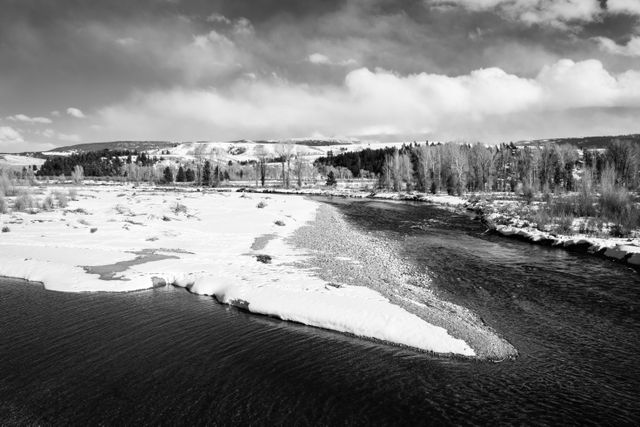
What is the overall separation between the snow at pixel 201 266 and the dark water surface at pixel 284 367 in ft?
2.56

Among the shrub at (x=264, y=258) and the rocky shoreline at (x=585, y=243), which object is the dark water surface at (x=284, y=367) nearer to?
the shrub at (x=264, y=258)

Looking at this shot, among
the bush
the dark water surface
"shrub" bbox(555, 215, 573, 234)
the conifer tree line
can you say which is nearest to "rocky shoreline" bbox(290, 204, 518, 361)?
the dark water surface

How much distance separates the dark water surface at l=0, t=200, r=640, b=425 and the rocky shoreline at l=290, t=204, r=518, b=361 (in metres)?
0.90

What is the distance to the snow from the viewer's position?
14.5 m

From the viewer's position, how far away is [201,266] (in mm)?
21750

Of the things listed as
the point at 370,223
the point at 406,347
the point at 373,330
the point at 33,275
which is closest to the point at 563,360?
the point at 406,347

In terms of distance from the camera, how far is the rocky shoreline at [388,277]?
43.3ft

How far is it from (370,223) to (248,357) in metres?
33.9

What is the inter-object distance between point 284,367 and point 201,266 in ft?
38.1

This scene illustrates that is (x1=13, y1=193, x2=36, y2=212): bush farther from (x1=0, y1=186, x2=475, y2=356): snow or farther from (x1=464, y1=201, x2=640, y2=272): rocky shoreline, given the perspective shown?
(x1=464, y1=201, x2=640, y2=272): rocky shoreline

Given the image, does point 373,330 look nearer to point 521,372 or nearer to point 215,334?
point 521,372

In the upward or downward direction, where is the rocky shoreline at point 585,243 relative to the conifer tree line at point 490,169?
downward

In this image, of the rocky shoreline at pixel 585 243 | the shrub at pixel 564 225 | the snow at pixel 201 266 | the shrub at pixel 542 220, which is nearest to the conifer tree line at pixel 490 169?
the shrub at pixel 542 220

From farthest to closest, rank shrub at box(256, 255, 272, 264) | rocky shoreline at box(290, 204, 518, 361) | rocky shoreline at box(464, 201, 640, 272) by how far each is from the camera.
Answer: rocky shoreline at box(464, 201, 640, 272) < shrub at box(256, 255, 272, 264) < rocky shoreline at box(290, 204, 518, 361)
